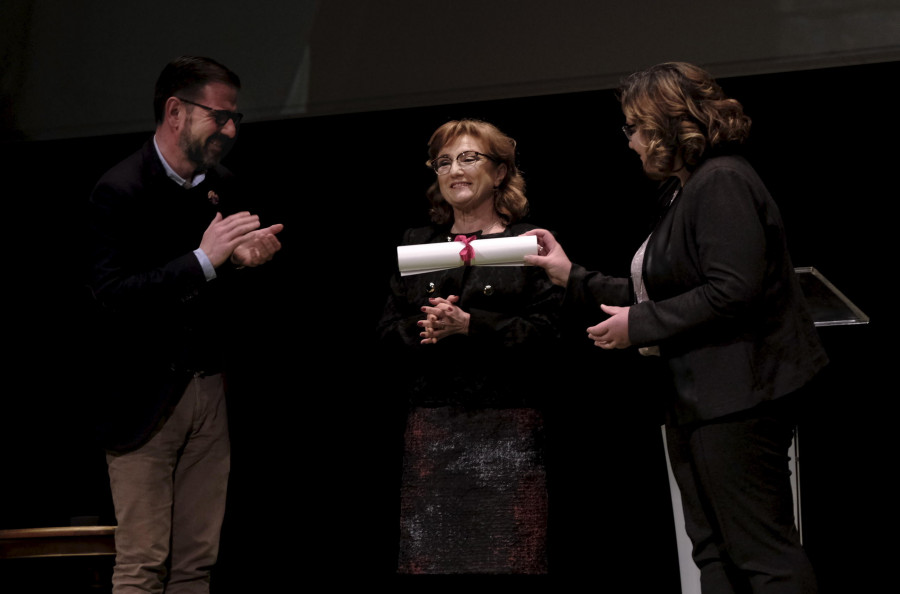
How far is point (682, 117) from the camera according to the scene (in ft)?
7.16

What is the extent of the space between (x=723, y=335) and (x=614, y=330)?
0.82 ft

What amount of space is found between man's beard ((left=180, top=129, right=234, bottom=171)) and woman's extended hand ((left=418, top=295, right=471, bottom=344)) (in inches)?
36.9

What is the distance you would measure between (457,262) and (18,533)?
1769 millimetres

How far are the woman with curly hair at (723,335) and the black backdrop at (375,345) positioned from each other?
27.1 inches

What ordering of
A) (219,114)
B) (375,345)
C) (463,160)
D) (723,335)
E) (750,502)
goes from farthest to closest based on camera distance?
Answer: (375,345), (219,114), (463,160), (723,335), (750,502)

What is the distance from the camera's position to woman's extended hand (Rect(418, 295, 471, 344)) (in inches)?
102

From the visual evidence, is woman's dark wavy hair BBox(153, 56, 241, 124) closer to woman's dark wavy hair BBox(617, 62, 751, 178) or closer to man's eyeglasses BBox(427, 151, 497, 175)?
man's eyeglasses BBox(427, 151, 497, 175)

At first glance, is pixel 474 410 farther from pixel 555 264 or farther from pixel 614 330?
pixel 614 330

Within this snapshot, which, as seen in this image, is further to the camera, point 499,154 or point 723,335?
point 499,154

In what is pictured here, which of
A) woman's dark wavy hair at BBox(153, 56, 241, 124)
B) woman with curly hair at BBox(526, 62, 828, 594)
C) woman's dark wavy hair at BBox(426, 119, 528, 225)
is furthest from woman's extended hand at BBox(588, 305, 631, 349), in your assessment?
woman's dark wavy hair at BBox(153, 56, 241, 124)

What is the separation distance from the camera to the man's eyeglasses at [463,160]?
9.13 ft

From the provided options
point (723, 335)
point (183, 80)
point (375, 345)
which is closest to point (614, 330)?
point (723, 335)

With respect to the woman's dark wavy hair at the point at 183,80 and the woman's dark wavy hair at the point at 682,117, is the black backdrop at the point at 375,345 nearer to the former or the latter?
the woman's dark wavy hair at the point at 183,80

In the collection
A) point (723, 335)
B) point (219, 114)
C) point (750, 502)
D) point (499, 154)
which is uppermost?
point (219, 114)
